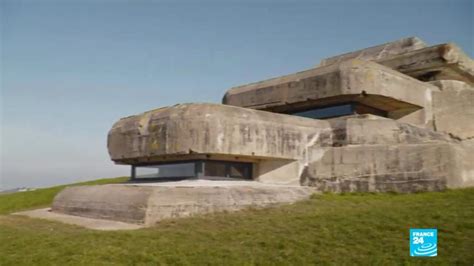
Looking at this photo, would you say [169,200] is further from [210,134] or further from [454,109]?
[454,109]

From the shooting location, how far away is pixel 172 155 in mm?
13586

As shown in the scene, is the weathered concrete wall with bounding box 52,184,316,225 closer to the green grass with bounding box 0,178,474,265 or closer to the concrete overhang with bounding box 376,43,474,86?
the green grass with bounding box 0,178,474,265

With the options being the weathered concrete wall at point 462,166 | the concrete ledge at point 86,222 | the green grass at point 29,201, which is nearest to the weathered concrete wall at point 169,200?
the concrete ledge at point 86,222

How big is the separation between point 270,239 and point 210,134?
5.39m

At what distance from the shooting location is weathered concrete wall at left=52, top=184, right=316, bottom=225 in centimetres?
1084

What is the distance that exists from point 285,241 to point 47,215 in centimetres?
979

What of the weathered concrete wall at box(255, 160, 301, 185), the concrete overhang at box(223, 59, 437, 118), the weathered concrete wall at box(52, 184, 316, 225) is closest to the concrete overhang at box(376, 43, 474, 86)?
the concrete overhang at box(223, 59, 437, 118)

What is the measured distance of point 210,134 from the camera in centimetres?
1299

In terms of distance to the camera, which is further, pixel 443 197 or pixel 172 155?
pixel 172 155

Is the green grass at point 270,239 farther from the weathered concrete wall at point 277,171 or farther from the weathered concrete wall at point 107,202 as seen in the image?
the weathered concrete wall at point 277,171

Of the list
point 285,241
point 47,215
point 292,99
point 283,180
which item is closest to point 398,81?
point 292,99

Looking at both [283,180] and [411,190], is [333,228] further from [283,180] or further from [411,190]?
[283,180]

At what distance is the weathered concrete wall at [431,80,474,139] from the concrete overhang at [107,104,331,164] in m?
5.60

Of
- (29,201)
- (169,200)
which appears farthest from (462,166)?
(29,201)
